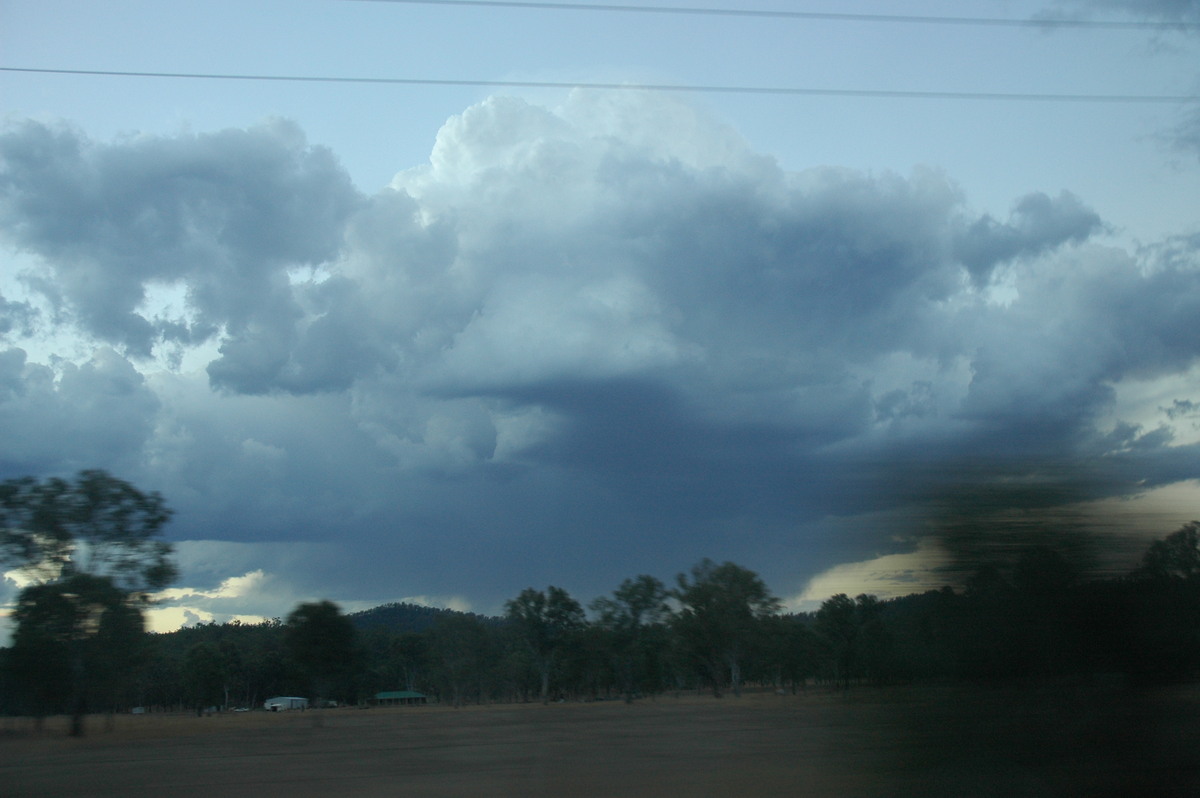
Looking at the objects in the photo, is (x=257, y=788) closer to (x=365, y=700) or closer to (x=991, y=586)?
(x=991, y=586)

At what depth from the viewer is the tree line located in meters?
8.37

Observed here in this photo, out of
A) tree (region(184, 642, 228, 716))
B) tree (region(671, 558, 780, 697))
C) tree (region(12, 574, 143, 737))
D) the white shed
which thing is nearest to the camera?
tree (region(12, 574, 143, 737))

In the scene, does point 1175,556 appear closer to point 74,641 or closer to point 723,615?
point 74,641

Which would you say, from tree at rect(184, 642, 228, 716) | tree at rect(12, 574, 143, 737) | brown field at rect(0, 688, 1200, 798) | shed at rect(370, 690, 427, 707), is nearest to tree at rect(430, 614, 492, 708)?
tree at rect(184, 642, 228, 716)

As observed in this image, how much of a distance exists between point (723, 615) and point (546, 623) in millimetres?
21391

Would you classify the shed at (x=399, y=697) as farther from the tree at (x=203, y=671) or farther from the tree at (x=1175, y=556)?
the tree at (x=1175, y=556)

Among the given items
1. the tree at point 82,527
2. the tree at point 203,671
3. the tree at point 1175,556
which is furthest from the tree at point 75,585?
the tree at point 203,671

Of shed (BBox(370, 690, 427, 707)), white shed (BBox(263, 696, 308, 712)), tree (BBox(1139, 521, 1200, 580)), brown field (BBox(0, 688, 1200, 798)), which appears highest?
tree (BBox(1139, 521, 1200, 580))

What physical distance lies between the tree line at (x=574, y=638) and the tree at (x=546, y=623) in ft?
0.47

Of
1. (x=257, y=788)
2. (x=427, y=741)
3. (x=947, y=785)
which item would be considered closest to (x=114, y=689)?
(x=427, y=741)

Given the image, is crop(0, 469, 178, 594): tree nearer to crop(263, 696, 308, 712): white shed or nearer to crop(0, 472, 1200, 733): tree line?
crop(0, 472, 1200, 733): tree line

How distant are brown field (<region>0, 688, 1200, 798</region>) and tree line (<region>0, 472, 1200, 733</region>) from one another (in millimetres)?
417

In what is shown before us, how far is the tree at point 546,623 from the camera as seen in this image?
87.4m

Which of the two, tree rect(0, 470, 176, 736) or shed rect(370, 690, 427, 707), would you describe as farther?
shed rect(370, 690, 427, 707)
